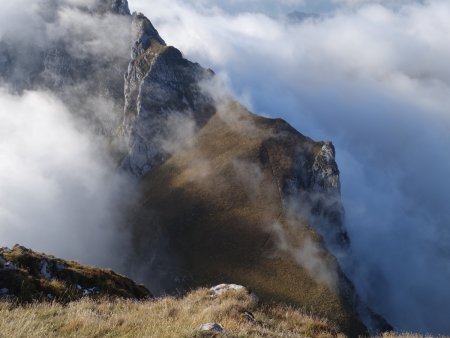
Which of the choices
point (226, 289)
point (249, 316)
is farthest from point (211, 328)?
point (226, 289)

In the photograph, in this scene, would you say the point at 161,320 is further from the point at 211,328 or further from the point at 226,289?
the point at 226,289

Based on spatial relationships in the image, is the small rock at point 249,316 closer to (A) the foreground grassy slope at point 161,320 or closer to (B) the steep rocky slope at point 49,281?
(A) the foreground grassy slope at point 161,320

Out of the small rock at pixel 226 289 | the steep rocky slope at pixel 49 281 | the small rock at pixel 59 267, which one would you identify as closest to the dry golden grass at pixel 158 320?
the small rock at pixel 226 289

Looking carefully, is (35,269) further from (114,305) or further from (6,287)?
(114,305)

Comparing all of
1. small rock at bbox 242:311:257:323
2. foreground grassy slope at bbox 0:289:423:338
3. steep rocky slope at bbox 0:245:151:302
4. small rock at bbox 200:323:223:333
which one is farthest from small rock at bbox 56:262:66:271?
small rock at bbox 200:323:223:333

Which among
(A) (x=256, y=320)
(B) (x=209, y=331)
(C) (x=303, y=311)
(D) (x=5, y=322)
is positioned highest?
(C) (x=303, y=311)

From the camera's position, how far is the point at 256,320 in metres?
18.6

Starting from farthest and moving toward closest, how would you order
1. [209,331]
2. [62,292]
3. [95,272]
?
A: 1. [95,272]
2. [62,292]
3. [209,331]

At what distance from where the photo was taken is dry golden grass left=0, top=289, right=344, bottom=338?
1435 centimetres

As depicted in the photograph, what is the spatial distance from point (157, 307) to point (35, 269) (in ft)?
42.4

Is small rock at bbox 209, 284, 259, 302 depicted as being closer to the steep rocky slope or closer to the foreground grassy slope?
the foreground grassy slope

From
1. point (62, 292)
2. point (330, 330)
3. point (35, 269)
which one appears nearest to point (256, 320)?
point (330, 330)

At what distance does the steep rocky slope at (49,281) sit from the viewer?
75.3 feet

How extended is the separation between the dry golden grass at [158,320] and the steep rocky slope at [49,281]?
4.29 m
